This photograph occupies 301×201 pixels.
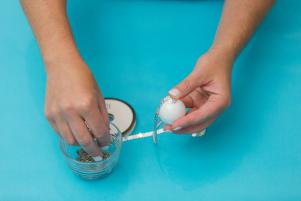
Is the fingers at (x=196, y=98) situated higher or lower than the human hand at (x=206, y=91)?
lower

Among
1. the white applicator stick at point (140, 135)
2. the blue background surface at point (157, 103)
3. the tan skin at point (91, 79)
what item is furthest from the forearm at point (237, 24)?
the white applicator stick at point (140, 135)

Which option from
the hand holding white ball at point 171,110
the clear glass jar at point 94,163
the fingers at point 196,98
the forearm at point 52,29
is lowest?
the clear glass jar at point 94,163

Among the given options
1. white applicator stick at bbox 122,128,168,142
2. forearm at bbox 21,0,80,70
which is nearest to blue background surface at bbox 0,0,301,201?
white applicator stick at bbox 122,128,168,142

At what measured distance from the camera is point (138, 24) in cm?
105

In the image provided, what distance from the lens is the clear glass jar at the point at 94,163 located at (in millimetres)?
727

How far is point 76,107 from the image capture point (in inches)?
26.4

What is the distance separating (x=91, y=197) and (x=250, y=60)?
0.54 metres

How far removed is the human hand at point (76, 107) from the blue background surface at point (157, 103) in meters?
0.11

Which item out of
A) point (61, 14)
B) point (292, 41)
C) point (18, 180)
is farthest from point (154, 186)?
point (292, 41)

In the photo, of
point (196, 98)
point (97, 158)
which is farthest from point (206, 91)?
point (97, 158)

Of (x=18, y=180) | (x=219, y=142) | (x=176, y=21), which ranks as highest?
(x=176, y=21)

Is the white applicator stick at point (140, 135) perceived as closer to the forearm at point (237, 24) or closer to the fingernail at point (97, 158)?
the fingernail at point (97, 158)

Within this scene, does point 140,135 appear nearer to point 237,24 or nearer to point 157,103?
point 157,103

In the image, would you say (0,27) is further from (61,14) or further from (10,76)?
(61,14)
